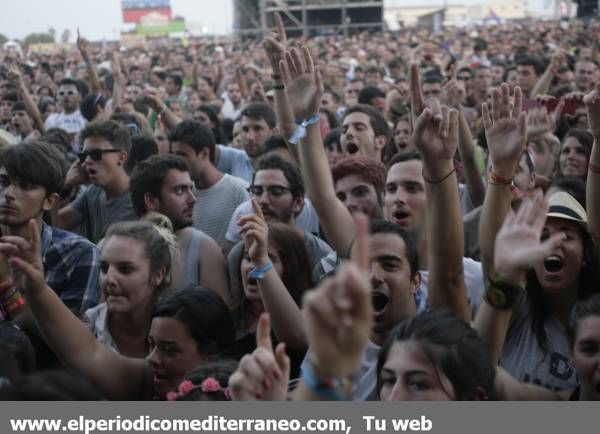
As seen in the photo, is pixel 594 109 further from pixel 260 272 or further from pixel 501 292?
pixel 260 272

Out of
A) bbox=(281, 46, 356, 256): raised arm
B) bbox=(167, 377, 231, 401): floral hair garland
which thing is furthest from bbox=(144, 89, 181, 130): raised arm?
bbox=(167, 377, 231, 401): floral hair garland

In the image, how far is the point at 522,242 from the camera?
7.58ft

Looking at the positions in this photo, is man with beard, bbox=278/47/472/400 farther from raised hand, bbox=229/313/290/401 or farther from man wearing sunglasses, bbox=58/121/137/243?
man wearing sunglasses, bbox=58/121/137/243

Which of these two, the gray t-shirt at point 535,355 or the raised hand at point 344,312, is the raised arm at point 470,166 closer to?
the gray t-shirt at point 535,355

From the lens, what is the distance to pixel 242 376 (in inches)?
75.0

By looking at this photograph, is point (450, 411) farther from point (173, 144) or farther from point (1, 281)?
point (173, 144)

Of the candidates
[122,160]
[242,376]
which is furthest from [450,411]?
[122,160]

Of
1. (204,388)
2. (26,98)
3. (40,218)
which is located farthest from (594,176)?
(26,98)

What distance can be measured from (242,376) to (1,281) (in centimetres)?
179

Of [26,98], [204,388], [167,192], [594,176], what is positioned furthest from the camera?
[26,98]

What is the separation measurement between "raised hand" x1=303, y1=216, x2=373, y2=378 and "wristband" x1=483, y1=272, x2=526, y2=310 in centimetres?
116

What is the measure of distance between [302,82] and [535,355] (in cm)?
157

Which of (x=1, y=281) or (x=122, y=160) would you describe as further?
(x=122, y=160)

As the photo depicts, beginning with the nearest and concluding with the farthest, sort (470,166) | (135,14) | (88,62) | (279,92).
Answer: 1. (279,92)
2. (470,166)
3. (88,62)
4. (135,14)
